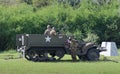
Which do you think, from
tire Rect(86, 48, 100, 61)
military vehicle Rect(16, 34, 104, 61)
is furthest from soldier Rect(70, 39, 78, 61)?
tire Rect(86, 48, 100, 61)

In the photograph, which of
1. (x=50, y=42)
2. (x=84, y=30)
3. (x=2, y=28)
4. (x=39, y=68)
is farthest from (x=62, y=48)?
(x=84, y=30)

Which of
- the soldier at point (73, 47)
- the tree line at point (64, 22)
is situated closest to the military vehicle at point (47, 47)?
the soldier at point (73, 47)

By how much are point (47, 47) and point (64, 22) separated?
1775 cm

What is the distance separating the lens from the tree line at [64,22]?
4269 cm

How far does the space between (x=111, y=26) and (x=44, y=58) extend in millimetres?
19827

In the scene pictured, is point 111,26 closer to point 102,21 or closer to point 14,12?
point 102,21

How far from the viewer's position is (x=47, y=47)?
2814 cm

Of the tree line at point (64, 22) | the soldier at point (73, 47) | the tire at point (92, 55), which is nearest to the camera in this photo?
the soldier at point (73, 47)

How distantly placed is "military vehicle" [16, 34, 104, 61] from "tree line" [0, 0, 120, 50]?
13694 millimetres

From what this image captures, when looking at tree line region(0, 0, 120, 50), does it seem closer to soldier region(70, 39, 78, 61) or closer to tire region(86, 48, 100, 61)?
tire region(86, 48, 100, 61)

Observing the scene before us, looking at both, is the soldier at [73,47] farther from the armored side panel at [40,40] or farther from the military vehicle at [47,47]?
the armored side panel at [40,40]

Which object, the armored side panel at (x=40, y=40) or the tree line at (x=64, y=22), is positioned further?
the tree line at (x=64, y=22)

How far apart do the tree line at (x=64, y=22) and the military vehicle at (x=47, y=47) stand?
1369cm

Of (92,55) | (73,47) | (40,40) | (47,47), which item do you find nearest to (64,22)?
(92,55)
